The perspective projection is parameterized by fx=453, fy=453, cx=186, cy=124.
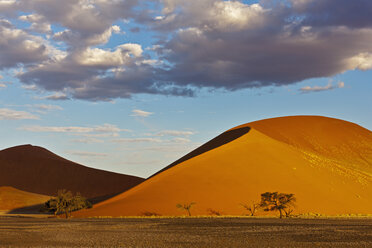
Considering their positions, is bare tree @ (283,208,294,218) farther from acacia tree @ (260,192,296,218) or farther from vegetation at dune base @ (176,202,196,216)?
vegetation at dune base @ (176,202,196,216)

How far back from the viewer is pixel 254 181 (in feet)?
199

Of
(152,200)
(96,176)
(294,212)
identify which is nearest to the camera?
(294,212)

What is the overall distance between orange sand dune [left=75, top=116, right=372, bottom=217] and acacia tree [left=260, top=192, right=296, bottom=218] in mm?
2132

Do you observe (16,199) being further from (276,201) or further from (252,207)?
(276,201)

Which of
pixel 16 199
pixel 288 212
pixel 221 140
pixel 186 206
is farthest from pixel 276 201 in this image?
pixel 16 199

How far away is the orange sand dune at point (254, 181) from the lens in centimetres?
5528

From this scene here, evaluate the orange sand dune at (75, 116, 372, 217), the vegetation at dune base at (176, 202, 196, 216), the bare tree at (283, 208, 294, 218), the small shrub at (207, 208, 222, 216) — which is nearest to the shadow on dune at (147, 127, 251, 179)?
the orange sand dune at (75, 116, 372, 217)

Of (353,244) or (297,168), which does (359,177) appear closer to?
(297,168)

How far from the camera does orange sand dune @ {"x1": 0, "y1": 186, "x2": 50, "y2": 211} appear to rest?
93.4 metres

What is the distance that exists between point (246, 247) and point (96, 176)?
11146 cm

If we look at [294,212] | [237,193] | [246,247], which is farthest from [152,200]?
[246,247]

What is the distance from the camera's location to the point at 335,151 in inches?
3268

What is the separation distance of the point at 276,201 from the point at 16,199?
64.9m

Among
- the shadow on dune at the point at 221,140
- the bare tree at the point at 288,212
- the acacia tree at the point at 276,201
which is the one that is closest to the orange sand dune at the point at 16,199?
the shadow on dune at the point at 221,140
